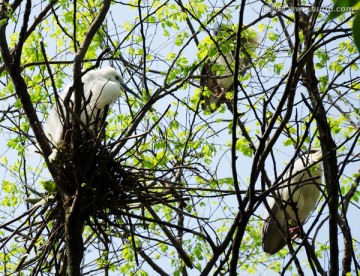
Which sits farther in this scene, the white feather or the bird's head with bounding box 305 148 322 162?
the bird's head with bounding box 305 148 322 162

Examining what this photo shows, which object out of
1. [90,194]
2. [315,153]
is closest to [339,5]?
[90,194]

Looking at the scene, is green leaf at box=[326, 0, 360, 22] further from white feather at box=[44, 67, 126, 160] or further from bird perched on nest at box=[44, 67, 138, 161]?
white feather at box=[44, 67, 126, 160]

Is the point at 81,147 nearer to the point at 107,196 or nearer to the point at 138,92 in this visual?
the point at 107,196

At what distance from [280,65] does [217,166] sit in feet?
3.79

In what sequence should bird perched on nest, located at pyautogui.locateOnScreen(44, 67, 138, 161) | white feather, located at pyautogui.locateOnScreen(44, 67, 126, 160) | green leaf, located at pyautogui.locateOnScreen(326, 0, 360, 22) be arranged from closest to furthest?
1. green leaf, located at pyautogui.locateOnScreen(326, 0, 360, 22)
2. bird perched on nest, located at pyautogui.locateOnScreen(44, 67, 138, 161)
3. white feather, located at pyautogui.locateOnScreen(44, 67, 126, 160)

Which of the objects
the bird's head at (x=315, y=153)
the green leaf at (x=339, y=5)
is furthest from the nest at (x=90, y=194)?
the bird's head at (x=315, y=153)

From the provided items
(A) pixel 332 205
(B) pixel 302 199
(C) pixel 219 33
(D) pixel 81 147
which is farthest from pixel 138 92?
(A) pixel 332 205

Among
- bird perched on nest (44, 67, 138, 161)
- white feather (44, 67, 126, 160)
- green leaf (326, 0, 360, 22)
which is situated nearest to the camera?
green leaf (326, 0, 360, 22)

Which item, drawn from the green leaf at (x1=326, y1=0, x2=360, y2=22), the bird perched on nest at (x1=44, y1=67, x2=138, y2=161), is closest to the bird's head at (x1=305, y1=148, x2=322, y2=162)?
the bird perched on nest at (x1=44, y1=67, x2=138, y2=161)

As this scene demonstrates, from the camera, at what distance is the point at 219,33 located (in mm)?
5238

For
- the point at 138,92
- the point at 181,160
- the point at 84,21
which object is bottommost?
the point at 181,160

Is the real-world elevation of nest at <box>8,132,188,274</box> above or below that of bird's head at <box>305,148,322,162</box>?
below

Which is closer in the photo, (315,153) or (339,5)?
(339,5)

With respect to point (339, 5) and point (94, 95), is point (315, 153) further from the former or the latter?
point (339, 5)
